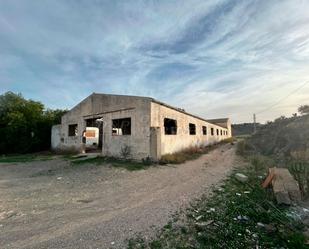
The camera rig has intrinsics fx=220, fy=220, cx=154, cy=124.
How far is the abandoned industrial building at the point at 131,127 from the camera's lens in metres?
12.7

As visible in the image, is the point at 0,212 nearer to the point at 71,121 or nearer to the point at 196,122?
the point at 71,121

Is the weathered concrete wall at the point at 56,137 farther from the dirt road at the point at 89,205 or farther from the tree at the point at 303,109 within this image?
the tree at the point at 303,109

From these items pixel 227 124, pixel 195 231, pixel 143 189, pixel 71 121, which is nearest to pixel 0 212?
pixel 143 189

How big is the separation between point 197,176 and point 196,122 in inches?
498

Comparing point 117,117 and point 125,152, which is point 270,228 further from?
point 117,117

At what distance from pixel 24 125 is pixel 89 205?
783 inches

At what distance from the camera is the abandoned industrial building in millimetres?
12711

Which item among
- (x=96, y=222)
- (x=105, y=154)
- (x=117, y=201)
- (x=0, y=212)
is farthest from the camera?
(x=105, y=154)

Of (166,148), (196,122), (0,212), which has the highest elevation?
(196,122)

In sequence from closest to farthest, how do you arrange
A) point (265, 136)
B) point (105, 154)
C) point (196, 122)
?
point (105, 154) < point (265, 136) < point (196, 122)

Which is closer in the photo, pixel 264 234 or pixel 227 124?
pixel 264 234

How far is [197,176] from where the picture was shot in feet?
29.8

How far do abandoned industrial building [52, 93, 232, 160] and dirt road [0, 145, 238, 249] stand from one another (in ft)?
10.8

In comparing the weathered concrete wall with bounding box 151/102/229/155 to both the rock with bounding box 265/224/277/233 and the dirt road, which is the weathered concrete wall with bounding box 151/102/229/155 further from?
the rock with bounding box 265/224/277/233
